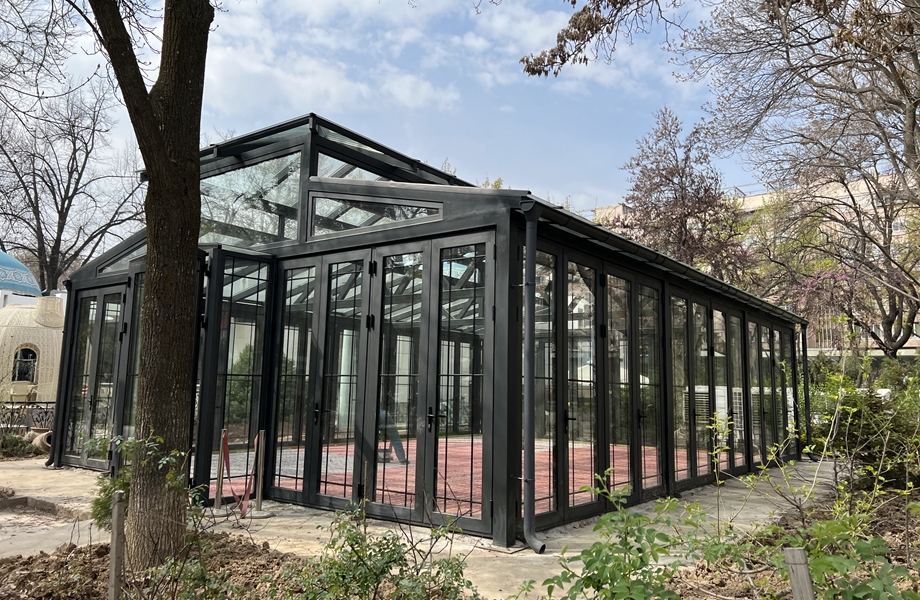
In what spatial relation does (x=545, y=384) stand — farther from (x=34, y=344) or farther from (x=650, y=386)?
(x=34, y=344)

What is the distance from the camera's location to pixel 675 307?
332 inches

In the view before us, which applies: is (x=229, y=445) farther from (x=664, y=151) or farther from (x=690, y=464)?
(x=664, y=151)

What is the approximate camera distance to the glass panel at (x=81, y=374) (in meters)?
9.52

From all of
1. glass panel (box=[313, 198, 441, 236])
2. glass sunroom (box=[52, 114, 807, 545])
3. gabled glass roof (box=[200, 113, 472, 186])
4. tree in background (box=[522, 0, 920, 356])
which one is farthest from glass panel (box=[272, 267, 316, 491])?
tree in background (box=[522, 0, 920, 356])

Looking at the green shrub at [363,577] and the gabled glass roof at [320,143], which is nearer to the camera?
the green shrub at [363,577]

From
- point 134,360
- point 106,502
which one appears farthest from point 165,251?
point 134,360

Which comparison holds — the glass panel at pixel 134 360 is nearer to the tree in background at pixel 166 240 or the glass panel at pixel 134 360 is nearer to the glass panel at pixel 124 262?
the glass panel at pixel 124 262

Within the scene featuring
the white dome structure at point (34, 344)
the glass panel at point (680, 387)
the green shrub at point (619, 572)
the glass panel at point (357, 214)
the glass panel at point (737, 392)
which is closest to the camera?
the green shrub at point (619, 572)

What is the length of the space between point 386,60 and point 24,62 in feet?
12.0

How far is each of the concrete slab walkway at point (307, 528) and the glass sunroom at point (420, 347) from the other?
20cm

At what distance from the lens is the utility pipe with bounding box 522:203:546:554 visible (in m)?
5.27

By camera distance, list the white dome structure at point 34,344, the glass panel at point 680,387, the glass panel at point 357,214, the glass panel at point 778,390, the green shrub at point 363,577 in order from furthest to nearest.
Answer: the white dome structure at point 34,344, the glass panel at point 778,390, the glass panel at point 680,387, the glass panel at point 357,214, the green shrub at point 363,577

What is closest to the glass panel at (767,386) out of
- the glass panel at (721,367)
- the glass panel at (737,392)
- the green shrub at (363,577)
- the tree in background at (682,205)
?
the glass panel at (737,392)

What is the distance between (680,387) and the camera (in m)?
8.41
